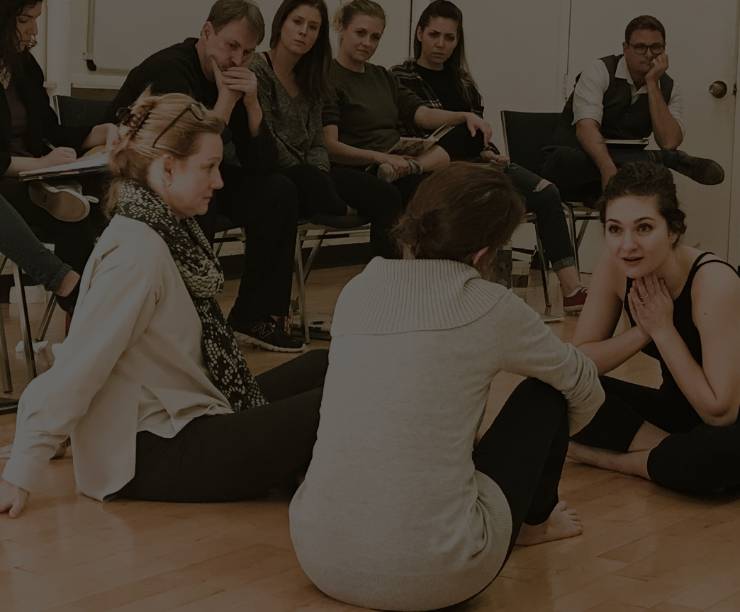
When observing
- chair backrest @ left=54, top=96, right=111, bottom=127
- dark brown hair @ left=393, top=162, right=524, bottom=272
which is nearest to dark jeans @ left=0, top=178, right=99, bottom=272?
chair backrest @ left=54, top=96, right=111, bottom=127

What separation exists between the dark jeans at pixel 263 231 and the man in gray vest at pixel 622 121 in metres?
1.74

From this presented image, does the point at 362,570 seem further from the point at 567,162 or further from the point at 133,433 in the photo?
the point at 567,162

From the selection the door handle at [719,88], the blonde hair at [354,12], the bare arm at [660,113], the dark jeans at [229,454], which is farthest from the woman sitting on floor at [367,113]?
the dark jeans at [229,454]

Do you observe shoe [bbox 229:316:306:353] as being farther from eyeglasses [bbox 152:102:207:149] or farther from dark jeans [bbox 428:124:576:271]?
eyeglasses [bbox 152:102:207:149]

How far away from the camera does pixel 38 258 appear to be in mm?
3316

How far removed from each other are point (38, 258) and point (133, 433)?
104cm

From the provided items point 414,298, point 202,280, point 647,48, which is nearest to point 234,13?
point 202,280

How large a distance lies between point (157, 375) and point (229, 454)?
0.71ft

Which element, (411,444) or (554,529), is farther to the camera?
(554,529)

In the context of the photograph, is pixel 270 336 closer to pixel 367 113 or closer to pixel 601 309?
pixel 367 113

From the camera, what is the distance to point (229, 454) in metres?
2.45

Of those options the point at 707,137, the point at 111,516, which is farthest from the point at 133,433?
the point at 707,137

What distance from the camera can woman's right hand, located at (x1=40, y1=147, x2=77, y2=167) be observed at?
3.62 m

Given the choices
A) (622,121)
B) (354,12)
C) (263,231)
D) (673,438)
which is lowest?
(673,438)
